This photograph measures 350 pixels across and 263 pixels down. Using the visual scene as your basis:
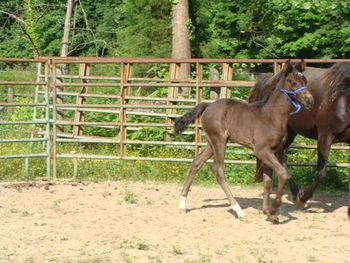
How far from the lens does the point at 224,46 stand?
31406 millimetres

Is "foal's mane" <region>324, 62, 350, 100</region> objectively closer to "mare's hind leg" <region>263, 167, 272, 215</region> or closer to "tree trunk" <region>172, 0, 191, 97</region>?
"mare's hind leg" <region>263, 167, 272, 215</region>

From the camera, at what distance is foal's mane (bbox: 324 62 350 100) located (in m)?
8.57

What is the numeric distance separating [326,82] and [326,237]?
92.6 inches

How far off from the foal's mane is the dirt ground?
1.57m

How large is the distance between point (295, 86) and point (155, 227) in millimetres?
2291

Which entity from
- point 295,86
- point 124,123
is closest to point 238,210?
point 295,86

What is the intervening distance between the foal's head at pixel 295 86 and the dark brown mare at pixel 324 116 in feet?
1.22

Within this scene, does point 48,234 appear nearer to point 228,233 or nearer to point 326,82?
point 228,233

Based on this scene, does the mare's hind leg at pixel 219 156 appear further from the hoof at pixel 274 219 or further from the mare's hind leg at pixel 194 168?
the hoof at pixel 274 219

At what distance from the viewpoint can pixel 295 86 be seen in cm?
781

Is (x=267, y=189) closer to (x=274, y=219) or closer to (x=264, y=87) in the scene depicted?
(x=274, y=219)

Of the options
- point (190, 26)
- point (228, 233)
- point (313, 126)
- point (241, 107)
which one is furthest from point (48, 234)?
point (190, 26)

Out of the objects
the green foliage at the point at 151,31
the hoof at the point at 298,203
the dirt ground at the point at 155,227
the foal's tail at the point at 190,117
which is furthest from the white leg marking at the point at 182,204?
the green foliage at the point at 151,31

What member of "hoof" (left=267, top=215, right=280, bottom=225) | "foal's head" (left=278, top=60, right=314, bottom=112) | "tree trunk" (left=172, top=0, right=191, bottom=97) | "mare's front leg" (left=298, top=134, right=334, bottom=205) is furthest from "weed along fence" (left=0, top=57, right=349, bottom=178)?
"hoof" (left=267, top=215, right=280, bottom=225)
